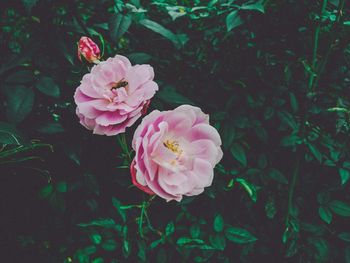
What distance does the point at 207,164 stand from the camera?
667 mm

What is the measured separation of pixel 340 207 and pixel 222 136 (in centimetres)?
38

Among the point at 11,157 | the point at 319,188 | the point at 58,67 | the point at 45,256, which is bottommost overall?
the point at 45,256

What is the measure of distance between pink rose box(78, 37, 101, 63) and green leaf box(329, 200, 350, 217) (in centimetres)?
74

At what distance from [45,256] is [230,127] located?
59cm

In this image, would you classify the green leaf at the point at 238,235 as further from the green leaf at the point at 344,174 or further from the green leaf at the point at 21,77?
the green leaf at the point at 21,77

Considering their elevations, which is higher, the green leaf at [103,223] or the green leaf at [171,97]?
the green leaf at [171,97]

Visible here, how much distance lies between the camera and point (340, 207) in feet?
3.34

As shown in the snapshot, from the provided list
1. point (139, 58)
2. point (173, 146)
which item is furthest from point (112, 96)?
point (139, 58)

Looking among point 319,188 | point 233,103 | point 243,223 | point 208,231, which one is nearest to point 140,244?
point 208,231

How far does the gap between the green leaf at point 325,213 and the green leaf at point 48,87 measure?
747 millimetres

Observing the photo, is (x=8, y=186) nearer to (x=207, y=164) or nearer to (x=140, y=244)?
(x=140, y=244)

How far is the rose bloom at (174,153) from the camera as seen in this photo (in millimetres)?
633

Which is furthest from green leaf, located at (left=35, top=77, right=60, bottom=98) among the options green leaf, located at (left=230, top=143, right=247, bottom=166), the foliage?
green leaf, located at (left=230, top=143, right=247, bottom=166)

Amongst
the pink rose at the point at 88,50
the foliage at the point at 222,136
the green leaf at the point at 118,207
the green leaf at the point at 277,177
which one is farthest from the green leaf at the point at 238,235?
the pink rose at the point at 88,50
